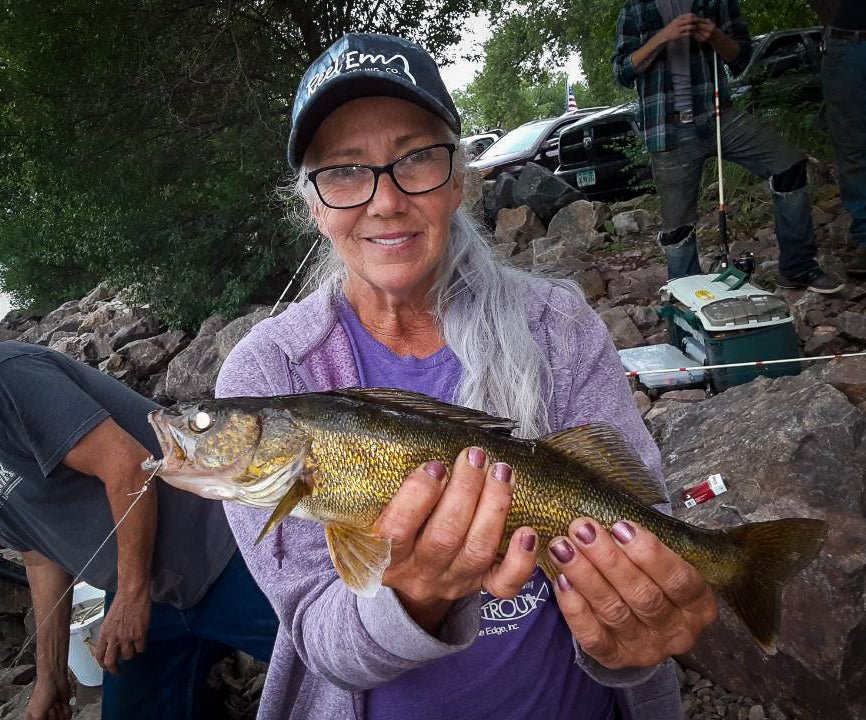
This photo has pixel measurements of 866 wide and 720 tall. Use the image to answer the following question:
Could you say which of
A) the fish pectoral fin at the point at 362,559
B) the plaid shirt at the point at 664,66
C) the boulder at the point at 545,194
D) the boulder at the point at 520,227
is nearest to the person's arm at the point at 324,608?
the fish pectoral fin at the point at 362,559

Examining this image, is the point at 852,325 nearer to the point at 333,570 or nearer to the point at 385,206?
the point at 385,206

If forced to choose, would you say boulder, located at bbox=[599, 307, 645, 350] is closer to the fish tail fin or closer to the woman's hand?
the fish tail fin

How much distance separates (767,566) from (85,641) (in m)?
3.79

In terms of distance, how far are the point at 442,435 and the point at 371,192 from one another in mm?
846

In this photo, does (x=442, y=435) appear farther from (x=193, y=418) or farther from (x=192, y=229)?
(x=192, y=229)

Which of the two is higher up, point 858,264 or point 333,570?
point 333,570

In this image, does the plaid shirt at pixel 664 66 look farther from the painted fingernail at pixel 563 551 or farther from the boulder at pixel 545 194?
the boulder at pixel 545 194

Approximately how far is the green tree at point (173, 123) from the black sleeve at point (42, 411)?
7.00 m

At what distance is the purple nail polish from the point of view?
5.51ft

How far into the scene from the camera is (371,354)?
2293 millimetres

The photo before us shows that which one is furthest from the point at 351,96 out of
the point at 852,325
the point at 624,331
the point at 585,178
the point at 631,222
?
the point at 585,178

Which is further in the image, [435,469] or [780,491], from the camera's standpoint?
[780,491]

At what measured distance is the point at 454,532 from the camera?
164cm

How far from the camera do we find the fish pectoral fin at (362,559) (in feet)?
5.40
